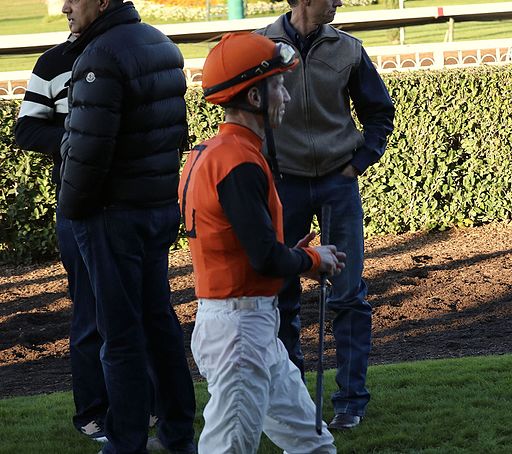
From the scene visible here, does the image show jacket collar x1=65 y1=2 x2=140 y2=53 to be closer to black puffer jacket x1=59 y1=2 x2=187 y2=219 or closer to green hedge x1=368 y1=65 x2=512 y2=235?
black puffer jacket x1=59 y1=2 x2=187 y2=219

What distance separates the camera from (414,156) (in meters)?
11.5

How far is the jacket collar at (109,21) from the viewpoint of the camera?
13.5 ft

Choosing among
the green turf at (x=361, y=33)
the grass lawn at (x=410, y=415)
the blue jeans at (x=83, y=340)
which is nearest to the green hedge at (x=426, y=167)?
the grass lawn at (x=410, y=415)

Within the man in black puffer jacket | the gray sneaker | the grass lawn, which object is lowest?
the grass lawn

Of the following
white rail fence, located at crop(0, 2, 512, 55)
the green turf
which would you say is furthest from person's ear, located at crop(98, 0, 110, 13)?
the green turf

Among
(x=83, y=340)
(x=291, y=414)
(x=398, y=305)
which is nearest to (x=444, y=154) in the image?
(x=398, y=305)

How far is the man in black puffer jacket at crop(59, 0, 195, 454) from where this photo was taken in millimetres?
3969

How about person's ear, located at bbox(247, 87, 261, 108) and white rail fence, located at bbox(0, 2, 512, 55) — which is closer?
person's ear, located at bbox(247, 87, 261, 108)

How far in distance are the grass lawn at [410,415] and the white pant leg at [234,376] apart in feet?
4.36

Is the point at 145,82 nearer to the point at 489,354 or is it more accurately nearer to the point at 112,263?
the point at 112,263

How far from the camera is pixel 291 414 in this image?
11.7 ft

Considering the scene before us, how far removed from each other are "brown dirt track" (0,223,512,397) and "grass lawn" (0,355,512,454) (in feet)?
3.28

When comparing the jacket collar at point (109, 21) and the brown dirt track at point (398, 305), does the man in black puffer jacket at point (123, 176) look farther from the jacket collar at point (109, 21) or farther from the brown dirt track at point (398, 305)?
the brown dirt track at point (398, 305)

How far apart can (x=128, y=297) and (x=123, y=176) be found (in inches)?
19.0
